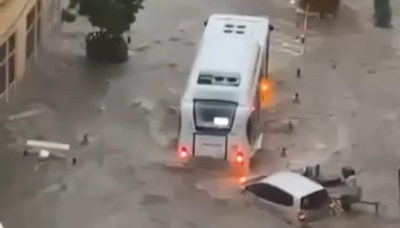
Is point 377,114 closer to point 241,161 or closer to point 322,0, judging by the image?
point 241,161

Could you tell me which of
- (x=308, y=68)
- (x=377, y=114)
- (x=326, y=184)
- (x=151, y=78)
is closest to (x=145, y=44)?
(x=151, y=78)

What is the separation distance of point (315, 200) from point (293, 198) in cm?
38

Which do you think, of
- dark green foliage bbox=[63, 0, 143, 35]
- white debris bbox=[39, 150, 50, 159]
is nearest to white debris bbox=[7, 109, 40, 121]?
white debris bbox=[39, 150, 50, 159]

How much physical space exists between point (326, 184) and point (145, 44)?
8976 mm

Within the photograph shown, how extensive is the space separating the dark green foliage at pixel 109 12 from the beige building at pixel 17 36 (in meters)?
1.00

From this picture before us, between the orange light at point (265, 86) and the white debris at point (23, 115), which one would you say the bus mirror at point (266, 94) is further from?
the white debris at point (23, 115)

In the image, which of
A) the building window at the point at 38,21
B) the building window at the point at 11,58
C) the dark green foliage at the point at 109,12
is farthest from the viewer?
the building window at the point at 38,21

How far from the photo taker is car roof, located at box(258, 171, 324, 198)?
1792 centimetres

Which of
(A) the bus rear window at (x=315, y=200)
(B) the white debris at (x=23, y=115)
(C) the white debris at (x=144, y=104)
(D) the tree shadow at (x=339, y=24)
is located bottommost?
(C) the white debris at (x=144, y=104)

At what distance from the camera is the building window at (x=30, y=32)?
23984 mm

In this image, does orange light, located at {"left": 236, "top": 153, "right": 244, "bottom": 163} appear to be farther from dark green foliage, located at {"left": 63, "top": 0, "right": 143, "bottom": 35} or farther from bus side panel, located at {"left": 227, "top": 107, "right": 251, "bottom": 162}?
dark green foliage, located at {"left": 63, "top": 0, "right": 143, "bottom": 35}

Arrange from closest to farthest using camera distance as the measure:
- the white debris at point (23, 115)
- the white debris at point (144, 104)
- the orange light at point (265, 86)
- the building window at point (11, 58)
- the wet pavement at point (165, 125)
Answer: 1. the wet pavement at point (165, 125)
2. the white debris at point (23, 115)
3. the building window at point (11, 58)
4. the white debris at point (144, 104)
5. the orange light at point (265, 86)

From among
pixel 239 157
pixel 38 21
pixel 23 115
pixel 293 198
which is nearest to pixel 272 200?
pixel 293 198

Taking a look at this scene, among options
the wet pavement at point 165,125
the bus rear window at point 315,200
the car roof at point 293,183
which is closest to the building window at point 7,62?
the wet pavement at point 165,125
